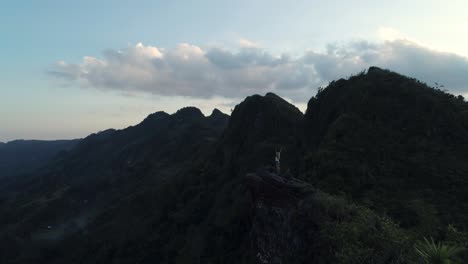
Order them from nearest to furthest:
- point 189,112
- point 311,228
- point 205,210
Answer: point 311,228 → point 205,210 → point 189,112

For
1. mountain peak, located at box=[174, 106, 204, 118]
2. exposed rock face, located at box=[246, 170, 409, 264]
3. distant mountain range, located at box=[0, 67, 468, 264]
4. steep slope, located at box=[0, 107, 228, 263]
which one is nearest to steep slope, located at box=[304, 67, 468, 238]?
distant mountain range, located at box=[0, 67, 468, 264]

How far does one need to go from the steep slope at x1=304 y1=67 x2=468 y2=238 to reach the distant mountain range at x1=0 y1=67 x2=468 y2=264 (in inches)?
4.7

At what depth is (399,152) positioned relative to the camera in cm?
3238

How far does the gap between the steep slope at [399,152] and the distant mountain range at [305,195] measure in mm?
118

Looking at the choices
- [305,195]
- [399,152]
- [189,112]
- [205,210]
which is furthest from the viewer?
[189,112]

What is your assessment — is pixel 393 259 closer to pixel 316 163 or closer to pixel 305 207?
pixel 305 207

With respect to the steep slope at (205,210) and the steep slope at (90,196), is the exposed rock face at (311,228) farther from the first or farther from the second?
the steep slope at (90,196)

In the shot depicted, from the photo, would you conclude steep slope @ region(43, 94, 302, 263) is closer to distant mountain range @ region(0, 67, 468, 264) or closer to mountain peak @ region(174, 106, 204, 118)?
distant mountain range @ region(0, 67, 468, 264)

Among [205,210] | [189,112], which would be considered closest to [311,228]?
[205,210]

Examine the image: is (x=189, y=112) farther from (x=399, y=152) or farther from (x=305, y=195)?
(x=305, y=195)

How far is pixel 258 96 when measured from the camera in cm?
8019

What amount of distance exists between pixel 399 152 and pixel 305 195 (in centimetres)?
1708

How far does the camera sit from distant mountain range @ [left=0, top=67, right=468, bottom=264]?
61.1ft

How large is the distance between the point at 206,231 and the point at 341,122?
26.7 meters
